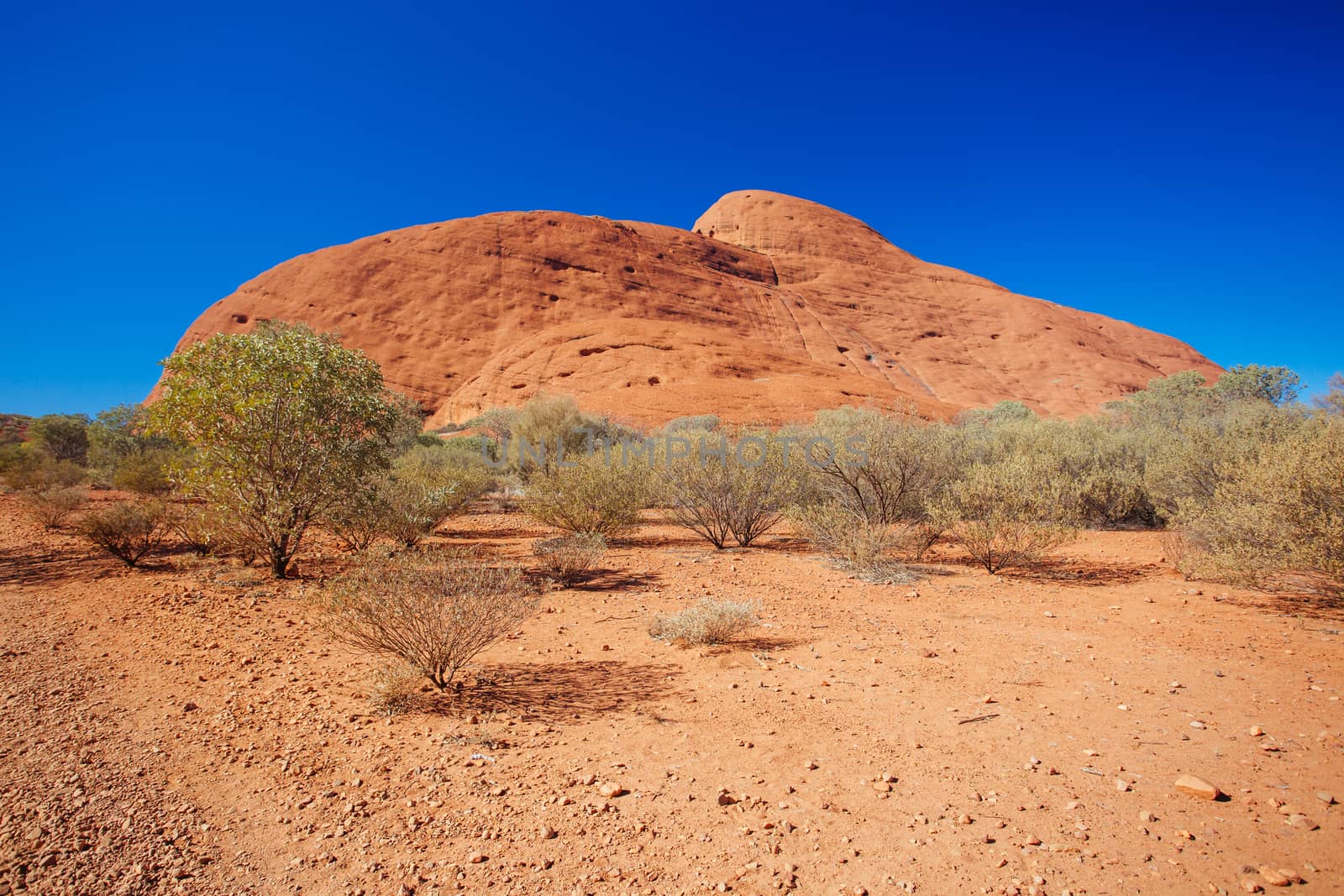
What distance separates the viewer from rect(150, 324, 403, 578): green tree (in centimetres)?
639

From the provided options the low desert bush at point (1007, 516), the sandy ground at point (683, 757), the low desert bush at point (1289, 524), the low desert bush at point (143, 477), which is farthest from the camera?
the low desert bush at point (143, 477)

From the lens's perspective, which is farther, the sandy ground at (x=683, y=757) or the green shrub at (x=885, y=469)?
the green shrub at (x=885, y=469)

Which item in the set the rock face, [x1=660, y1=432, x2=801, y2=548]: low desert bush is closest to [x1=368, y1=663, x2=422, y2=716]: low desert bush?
[x1=660, y1=432, x2=801, y2=548]: low desert bush

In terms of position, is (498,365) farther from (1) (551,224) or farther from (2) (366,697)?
(2) (366,697)

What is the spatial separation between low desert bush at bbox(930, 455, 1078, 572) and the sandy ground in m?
1.96

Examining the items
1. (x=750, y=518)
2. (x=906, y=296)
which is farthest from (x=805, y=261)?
(x=750, y=518)

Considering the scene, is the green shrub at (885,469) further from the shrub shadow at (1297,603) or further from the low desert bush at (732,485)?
the shrub shadow at (1297,603)

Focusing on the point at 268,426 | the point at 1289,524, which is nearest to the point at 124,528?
the point at 268,426

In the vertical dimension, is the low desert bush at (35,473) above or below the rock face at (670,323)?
below

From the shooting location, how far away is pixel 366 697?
383 centimetres

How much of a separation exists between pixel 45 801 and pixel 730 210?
238 ft

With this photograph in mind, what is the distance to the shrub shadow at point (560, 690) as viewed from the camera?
3.75 meters

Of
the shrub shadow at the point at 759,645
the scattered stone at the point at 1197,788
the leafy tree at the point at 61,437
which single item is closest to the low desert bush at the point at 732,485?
the shrub shadow at the point at 759,645

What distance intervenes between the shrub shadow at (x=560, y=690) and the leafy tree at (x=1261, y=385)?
97.9 ft
